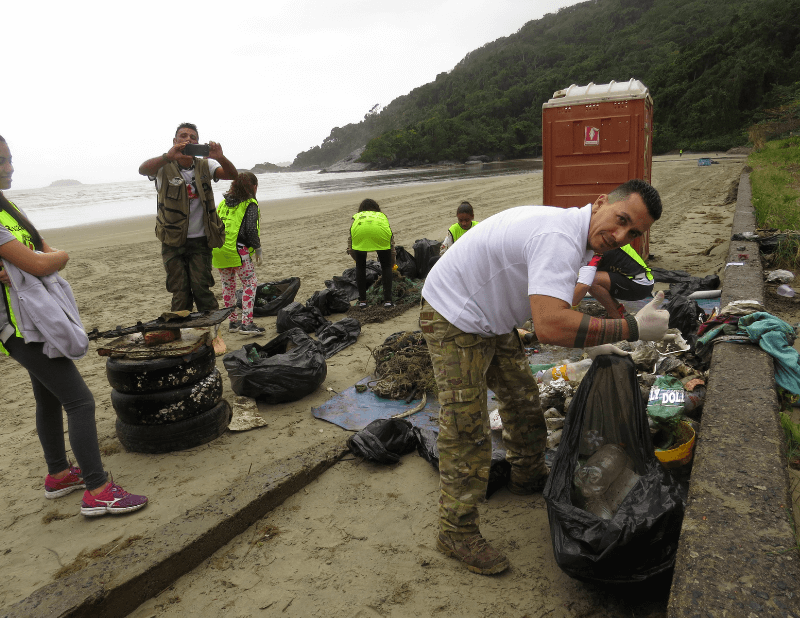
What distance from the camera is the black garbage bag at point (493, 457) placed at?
114 inches

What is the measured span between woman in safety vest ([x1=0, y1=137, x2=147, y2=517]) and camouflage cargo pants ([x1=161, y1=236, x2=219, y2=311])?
2.00 meters

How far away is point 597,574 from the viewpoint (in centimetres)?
197

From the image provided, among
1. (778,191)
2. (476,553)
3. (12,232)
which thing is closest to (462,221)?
(476,553)

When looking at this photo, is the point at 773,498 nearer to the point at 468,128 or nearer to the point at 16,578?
the point at 16,578

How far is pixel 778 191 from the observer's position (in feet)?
34.7

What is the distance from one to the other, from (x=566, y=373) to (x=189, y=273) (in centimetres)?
342

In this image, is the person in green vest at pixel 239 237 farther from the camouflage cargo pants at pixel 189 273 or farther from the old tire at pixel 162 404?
the old tire at pixel 162 404

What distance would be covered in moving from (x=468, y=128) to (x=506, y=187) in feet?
209

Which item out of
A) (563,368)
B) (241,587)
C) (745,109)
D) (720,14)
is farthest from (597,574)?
(720,14)

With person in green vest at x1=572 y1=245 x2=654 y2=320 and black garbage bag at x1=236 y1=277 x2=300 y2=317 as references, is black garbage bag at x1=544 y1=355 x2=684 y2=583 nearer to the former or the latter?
person in green vest at x1=572 y1=245 x2=654 y2=320

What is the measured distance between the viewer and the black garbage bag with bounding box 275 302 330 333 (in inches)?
223

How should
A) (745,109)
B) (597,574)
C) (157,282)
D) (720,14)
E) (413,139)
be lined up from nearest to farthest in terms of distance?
(597,574)
(157,282)
(745,109)
(413,139)
(720,14)

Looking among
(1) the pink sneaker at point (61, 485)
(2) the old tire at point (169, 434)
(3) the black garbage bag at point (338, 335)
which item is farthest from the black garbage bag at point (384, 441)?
(3) the black garbage bag at point (338, 335)

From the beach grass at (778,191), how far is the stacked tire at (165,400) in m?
6.60
